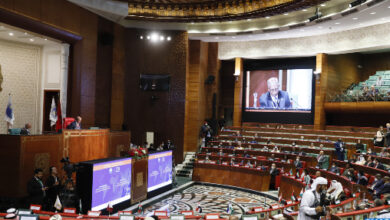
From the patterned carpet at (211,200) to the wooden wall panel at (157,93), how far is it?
Answer: 13.0 ft

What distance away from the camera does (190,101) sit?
16500 mm

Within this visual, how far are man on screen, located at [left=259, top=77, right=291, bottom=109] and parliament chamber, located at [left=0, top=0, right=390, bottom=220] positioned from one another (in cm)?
6

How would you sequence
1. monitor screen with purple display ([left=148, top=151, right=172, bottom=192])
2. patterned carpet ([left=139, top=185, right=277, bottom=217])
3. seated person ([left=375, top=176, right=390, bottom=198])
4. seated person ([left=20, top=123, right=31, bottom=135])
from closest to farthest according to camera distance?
seated person ([left=375, top=176, right=390, bottom=198])
seated person ([left=20, top=123, right=31, bottom=135])
patterned carpet ([left=139, top=185, right=277, bottom=217])
monitor screen with purple display ([left=148, top=151, right=172, bottom=192])

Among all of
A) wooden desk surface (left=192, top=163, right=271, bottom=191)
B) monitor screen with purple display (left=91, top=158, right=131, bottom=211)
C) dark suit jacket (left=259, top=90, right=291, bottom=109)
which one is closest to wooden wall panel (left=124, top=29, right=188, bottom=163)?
wooden desk surface (left=192, top=163, right=271, bottom=191)

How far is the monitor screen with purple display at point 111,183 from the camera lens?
23.2 feet

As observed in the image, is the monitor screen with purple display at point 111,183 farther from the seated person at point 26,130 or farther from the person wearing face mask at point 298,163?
the person wearing face mask at point 298,163

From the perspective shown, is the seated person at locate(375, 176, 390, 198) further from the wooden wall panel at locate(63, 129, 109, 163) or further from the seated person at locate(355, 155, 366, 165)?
the wooden wall panel at locate(63, 129, 109, 163)

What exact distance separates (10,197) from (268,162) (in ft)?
26.5

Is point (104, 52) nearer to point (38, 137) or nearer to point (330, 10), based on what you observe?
point (38, 137)

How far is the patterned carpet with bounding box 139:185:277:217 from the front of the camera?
8969 millimetres

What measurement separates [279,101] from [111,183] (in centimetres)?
1234

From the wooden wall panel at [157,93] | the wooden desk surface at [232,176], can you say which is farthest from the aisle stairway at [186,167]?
the wooden desk surface at [232,176]

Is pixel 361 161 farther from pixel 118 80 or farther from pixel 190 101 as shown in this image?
pixel 118 80

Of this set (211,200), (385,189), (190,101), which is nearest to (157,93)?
(190,101)
